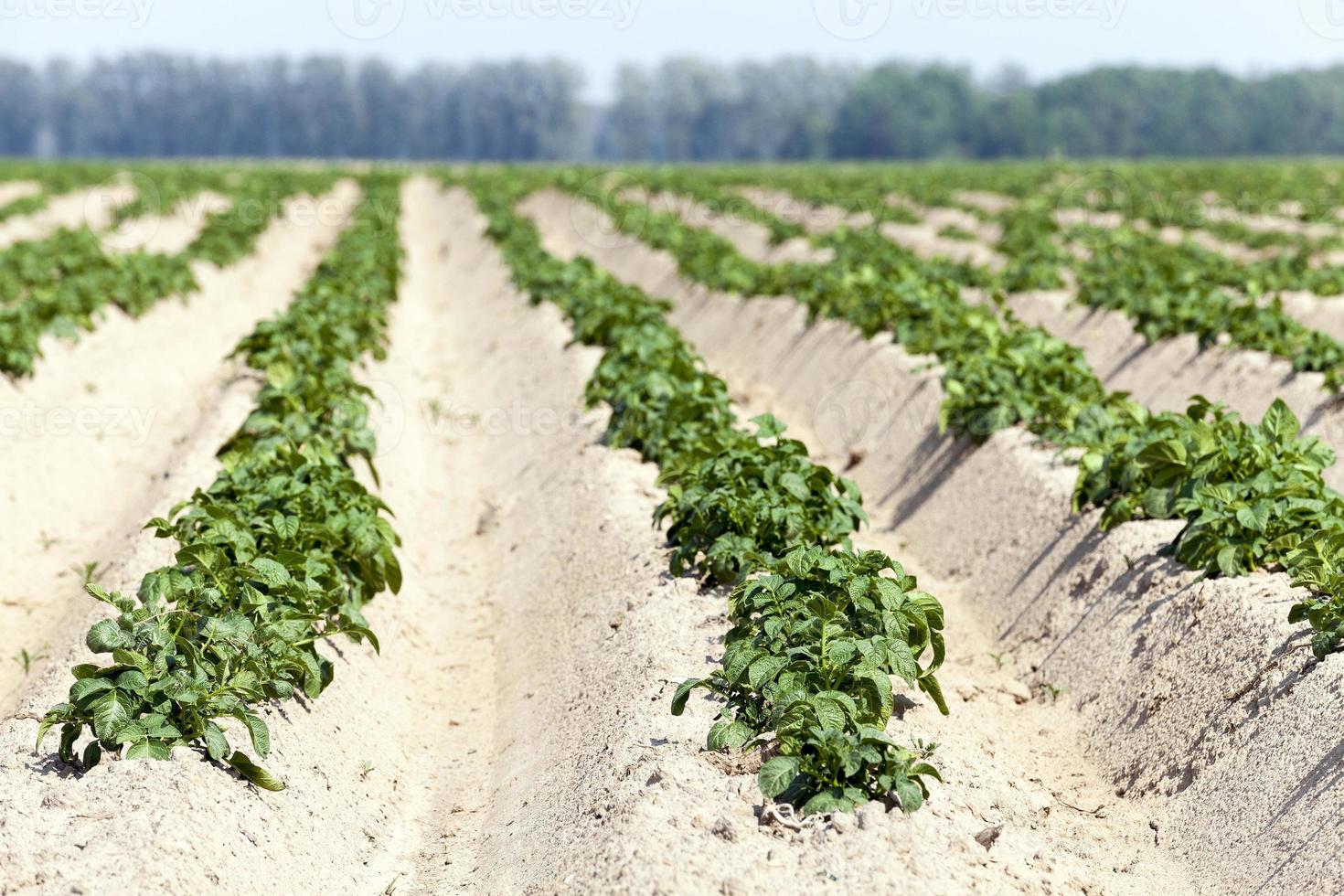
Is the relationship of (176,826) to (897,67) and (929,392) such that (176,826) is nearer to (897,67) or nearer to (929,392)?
(929,392)

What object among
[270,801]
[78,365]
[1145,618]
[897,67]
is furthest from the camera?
[897,67]

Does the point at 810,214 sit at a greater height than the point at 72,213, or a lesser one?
greater

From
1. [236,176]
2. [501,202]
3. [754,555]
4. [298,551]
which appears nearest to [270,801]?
[298,551]

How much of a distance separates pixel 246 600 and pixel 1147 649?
4.29m

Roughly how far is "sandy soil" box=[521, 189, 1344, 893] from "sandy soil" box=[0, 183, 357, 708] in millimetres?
5297

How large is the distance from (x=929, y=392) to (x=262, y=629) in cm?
656

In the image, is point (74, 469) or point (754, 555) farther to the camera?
point (74, 469)

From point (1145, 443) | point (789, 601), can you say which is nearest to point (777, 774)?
point (789, 601)

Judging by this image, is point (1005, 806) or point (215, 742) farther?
point (1005, 806)

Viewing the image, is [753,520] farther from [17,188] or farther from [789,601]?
[17,188]

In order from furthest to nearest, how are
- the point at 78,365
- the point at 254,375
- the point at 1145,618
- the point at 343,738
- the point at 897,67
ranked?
the point at 897,67, the point at 78,365, the point at 254,375, the point at 1145,618, the point at 343,738

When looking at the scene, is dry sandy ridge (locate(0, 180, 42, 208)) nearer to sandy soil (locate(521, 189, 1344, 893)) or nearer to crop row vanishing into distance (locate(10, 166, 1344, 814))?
crop row vanishing into distance (locate(10, 166, 1344, 814))

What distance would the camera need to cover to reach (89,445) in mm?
10625

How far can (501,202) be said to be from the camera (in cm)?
3173
